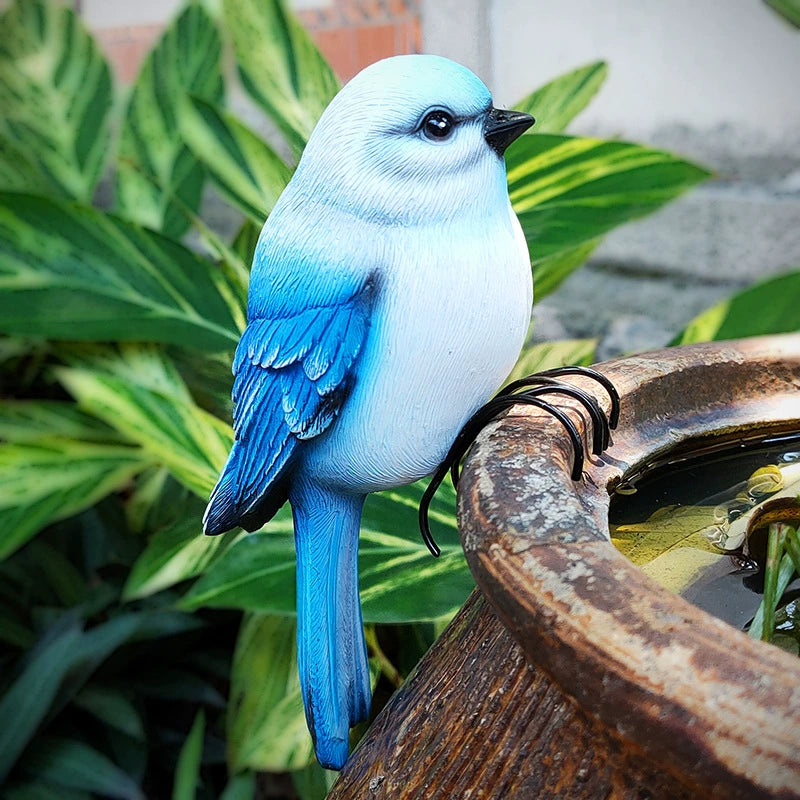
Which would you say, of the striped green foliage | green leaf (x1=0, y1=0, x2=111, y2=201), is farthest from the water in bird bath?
green leaf (x1=0, y1=0, x2=111, y2=201)

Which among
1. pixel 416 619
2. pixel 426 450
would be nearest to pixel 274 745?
pixel 416 619

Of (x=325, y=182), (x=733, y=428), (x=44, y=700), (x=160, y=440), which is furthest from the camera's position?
(x=44, y=700)

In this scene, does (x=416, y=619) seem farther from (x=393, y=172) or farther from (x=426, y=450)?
(x=393, y=172)

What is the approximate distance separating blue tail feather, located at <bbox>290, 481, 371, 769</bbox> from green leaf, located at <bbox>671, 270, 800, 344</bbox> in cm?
51

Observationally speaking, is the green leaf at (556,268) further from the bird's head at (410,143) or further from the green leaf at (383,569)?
the bird's head at (410,143)

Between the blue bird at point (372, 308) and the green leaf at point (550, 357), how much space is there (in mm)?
389

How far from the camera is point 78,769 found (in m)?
1.08

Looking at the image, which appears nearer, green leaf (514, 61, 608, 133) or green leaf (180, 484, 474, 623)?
green leaf (180, 484, 474, 623)

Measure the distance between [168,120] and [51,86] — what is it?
21 centimetres

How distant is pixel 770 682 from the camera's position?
29cm

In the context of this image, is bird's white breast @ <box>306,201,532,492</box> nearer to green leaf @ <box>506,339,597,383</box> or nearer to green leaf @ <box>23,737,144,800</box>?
green leaf @ <box>506,339,597,383</box>

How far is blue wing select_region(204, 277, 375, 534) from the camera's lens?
0.49 meters

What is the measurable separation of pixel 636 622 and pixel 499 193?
0.91 feet

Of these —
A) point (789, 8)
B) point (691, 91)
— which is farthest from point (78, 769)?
point (691, 91)
